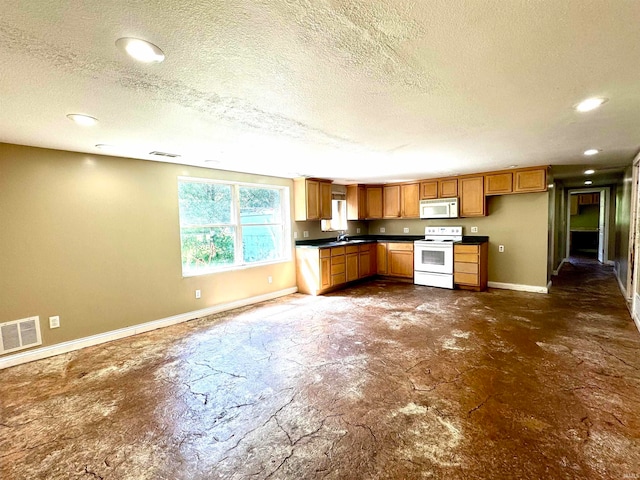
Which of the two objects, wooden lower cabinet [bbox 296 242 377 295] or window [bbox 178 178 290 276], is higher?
window [bbox 178 178 290 276]

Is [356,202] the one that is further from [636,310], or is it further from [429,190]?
[636,310]

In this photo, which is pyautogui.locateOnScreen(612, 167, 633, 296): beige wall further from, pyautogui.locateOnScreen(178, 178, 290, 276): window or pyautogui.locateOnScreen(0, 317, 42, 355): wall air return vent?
pyautogui.locateOnScreen(0, 317, 42, 355): wall air return vent

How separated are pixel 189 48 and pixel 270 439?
2.31 meters

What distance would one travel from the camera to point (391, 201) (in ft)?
23.8

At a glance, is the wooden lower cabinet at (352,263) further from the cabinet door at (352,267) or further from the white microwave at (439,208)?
the white microwave at (439,208)

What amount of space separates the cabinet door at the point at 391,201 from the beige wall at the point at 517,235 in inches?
59.0

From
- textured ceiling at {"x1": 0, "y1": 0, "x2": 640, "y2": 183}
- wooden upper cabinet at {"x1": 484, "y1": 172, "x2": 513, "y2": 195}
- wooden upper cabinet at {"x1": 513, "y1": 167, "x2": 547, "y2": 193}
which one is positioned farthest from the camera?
wooden upper cabinet at {"x1": 484, "y1": 172, "x2": 513, "y2": 195}

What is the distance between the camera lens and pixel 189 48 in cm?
149

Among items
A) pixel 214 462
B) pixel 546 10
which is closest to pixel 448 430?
pixel 214 462

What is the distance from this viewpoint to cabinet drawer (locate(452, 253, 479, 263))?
5.77m

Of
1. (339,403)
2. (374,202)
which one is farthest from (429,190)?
(339,403)

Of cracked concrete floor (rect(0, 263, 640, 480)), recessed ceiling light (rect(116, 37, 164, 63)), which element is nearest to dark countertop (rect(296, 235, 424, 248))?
cracked concrete floor (rect(0, 263, 640, 480))

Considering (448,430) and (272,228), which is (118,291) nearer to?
(272,228)

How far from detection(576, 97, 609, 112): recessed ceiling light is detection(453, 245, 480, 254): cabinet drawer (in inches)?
141
